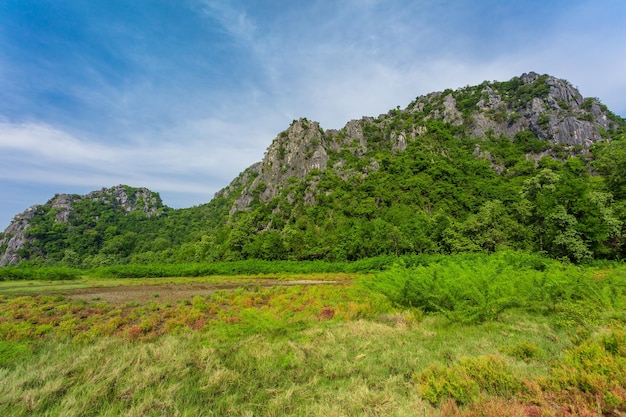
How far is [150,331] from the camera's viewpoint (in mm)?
8898

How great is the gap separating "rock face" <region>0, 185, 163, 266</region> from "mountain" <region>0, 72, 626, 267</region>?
3.25ft

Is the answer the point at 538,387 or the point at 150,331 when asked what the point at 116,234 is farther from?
the point at 538,387

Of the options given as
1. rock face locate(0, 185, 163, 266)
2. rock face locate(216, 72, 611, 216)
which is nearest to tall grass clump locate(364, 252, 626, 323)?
rock face locate(216, 72, 611, 216)

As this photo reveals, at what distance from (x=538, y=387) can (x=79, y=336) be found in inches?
457

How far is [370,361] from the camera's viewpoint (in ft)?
17.8

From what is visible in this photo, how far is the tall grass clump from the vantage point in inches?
316

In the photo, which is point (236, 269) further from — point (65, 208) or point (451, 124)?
Result: point (65, 208)

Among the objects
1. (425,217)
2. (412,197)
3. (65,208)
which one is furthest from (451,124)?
(65,208)

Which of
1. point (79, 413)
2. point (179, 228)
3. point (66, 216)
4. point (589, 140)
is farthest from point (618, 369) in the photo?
point (66, 216)

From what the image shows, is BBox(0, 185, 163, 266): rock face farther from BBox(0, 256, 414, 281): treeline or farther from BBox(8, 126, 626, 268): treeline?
BBox(0, 256, 414, 281): treeline

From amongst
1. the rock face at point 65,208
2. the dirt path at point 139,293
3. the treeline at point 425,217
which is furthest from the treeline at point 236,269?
the rock face at point 65,208

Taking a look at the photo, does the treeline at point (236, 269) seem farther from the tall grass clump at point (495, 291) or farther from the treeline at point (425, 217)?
the tall grass clump at point (495, 291)

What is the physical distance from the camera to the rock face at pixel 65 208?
108938 mm

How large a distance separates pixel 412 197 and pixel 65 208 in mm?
167039
